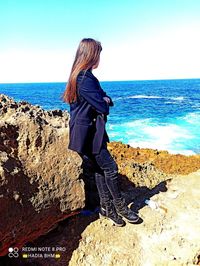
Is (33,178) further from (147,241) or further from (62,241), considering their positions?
(147,241)

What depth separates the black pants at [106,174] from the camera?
389cm

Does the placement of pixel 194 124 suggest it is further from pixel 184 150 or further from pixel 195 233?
pixel 195 233

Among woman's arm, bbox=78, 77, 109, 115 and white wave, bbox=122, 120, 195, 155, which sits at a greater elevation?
woman's arm, bbox=78, 77, 109, 115

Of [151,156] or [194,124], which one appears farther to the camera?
[194,124]

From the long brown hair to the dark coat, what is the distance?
0.05 meters

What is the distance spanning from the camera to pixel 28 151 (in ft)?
12.6

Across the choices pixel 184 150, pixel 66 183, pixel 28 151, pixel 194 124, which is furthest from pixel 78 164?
pixel 194 124

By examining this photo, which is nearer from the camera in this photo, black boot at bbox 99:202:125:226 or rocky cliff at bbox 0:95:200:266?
rocky cliff at bbox 0:95:200:266

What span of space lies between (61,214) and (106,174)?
0.64 metres

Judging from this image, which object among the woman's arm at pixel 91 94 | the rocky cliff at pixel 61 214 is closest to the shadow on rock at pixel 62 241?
the rocky cliff at pixel 61 214

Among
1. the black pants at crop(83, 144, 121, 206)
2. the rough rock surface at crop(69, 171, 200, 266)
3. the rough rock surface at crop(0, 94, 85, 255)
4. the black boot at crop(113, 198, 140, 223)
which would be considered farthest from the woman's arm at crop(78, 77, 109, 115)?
the rough rock surface at crop(69, 171, 200, 266)

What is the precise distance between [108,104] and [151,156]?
5785mm

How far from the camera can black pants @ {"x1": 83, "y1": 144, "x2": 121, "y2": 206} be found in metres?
3.89

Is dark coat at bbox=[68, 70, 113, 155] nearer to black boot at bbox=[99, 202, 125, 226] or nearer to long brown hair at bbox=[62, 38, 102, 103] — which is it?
long brown hair at bbox=[62, 38, 102, 103]
